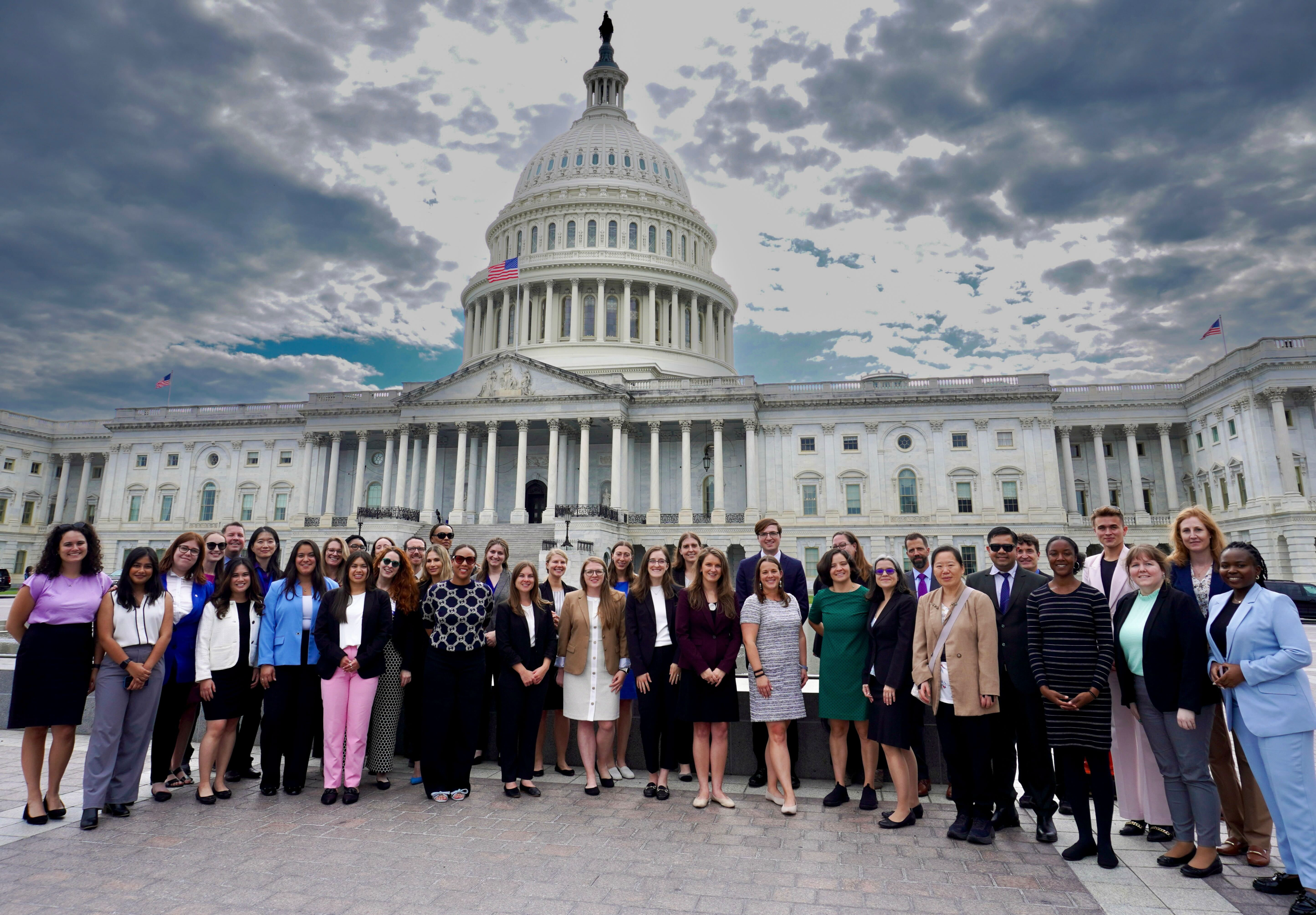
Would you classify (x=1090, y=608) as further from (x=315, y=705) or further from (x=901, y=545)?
(x=901, y=545)

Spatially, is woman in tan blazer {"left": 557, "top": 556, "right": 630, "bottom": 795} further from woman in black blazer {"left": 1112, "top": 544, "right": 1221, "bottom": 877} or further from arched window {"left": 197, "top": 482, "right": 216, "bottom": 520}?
arched window {"left": 197, "top": 482, "right": 216, "bottom": 520}

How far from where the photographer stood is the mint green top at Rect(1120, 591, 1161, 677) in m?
6.95

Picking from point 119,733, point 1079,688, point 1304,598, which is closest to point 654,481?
point 1304,598

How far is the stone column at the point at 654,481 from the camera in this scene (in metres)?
→ 48.7

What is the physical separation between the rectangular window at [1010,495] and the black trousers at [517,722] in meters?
45.1

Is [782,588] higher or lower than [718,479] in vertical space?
lower

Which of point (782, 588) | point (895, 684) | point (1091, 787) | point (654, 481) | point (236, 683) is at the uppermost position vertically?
point (654, 481)

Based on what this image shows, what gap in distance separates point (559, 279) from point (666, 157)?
21.7m

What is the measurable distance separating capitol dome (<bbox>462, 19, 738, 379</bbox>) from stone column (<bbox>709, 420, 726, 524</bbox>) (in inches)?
365

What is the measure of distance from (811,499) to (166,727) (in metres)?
44.1

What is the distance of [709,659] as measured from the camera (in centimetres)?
845

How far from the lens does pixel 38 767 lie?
25.0 feet

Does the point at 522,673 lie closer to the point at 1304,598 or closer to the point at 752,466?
the point at 1304,598

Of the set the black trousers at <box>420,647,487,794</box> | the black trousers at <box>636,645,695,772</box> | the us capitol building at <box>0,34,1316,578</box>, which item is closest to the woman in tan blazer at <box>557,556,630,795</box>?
the black trousers at <box>636,645,695,772</box>
